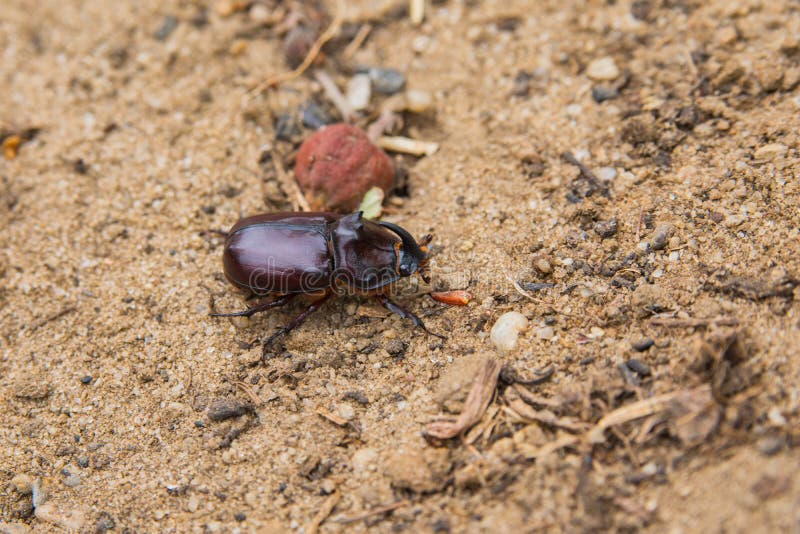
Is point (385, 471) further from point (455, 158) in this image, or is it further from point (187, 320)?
point (455, 158)

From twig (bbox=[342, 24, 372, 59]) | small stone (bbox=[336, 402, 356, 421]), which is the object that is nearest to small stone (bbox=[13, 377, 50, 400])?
small stone (bbox=[336, 402, 356, 421])

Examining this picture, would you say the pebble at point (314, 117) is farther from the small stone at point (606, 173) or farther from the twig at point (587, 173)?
the small stone at point (606, 173)

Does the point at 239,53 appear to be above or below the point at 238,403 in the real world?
above

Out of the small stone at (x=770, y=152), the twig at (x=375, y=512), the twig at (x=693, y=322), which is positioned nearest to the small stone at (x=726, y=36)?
the small stone at (x=770, y=152)

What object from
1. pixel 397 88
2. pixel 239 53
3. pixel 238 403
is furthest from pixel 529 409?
pixel 239 53

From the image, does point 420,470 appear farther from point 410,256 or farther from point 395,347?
point 410,256
